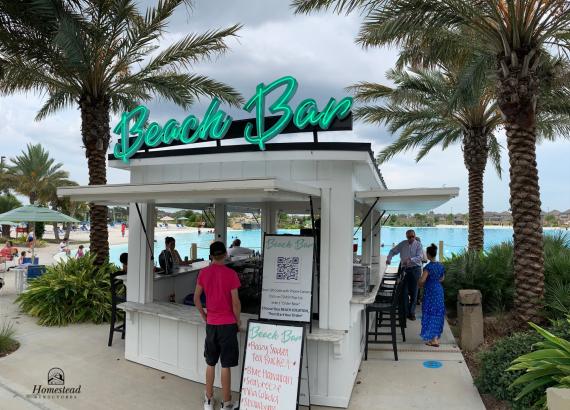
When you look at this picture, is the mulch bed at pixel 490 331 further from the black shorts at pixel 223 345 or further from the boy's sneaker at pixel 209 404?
the boy's sneaker at pixel 209 404

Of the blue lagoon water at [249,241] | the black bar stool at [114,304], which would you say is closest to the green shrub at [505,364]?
the blue lagoon water at [249,241]

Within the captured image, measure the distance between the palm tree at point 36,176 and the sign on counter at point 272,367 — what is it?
111 ft

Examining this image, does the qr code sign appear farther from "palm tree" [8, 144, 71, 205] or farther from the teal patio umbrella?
"palm tree" [8, 144, 71, 205]

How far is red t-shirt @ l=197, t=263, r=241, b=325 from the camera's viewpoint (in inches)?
187

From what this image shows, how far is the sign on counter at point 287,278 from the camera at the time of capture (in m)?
5.12

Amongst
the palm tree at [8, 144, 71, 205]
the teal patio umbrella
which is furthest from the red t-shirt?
the palm tree at [8, 144, 71, 205]

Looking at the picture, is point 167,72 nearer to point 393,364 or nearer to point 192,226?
point 393,364

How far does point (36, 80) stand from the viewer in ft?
34.1

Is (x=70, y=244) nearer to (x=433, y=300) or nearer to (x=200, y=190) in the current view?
(x=433, y=300)

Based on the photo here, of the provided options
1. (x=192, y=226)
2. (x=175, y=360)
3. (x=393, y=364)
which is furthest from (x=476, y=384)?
(x=192, y=226)

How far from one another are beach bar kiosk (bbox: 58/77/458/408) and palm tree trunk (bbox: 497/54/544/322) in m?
2.62

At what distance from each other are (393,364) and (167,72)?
8.85 meters

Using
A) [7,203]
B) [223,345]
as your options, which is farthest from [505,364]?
[7,203]

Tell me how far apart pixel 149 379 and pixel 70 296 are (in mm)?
4251
